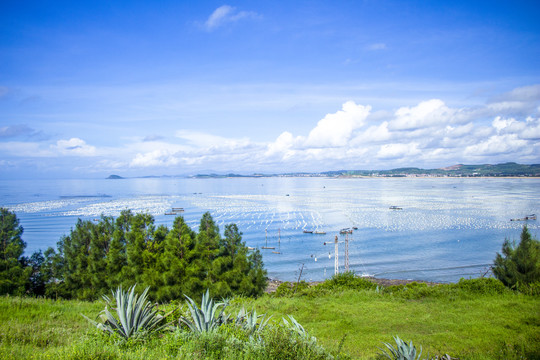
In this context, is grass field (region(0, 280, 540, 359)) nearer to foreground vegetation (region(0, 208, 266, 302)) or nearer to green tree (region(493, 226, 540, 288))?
green tree (region(493, 226, 540, 288))

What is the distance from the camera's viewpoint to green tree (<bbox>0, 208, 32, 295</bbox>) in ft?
59.1

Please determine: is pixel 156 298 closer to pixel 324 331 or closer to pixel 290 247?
pixel 324 331

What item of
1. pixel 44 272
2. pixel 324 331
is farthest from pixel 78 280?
pixel 324 331

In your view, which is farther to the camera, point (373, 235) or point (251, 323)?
point (373, 235)

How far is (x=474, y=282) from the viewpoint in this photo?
1292cm

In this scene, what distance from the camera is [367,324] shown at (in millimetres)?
9438

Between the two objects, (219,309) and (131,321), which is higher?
(131,321)

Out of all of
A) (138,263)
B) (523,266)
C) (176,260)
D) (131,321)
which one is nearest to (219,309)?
(131,321)

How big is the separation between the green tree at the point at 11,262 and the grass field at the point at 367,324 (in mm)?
10827

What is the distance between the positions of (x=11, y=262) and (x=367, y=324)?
20.6 meters

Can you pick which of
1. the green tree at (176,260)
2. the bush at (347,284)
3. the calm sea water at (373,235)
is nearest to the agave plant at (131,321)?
the green tree at (176,260)

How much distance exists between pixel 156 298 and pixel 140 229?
5.20 m

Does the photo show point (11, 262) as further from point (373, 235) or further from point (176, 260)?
point (373, 235)

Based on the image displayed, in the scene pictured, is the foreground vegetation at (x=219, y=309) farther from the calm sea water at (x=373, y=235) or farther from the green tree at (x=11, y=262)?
the calm sea water at (x=373, y=235)
